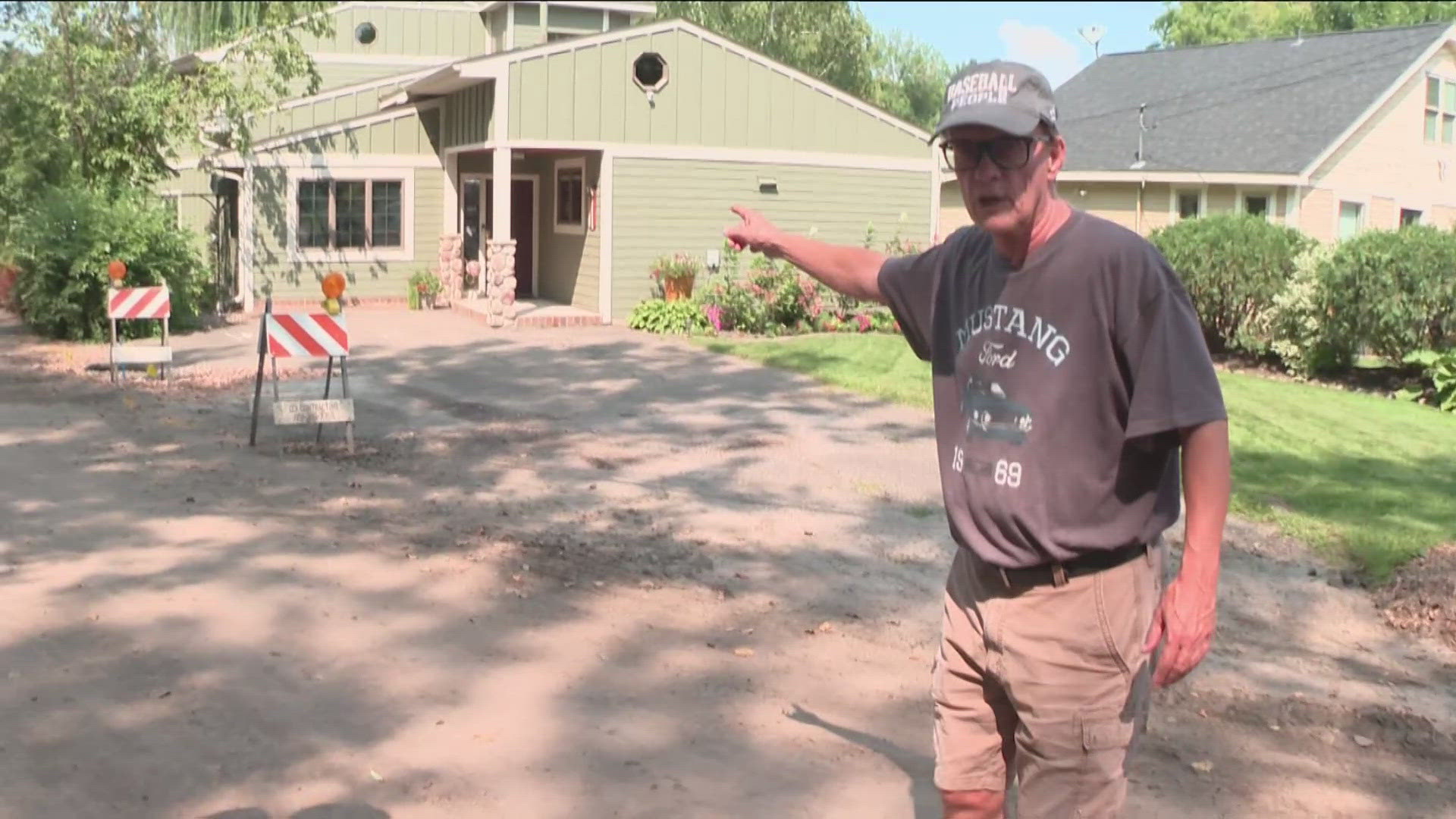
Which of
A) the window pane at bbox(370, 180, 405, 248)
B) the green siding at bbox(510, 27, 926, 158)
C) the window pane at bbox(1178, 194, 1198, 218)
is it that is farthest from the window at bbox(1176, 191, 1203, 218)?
the window pane at bbox(370, 180, 405, 248)

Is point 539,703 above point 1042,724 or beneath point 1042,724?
beneath

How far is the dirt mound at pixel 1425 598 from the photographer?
286 inches

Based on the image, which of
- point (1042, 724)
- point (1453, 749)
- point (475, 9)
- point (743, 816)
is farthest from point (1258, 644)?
point (475, 9)

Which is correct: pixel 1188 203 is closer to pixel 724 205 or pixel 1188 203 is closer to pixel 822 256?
pixel 724 205

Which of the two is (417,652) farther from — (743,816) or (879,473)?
(879,473)

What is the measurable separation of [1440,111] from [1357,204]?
3.69m

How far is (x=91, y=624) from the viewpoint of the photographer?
5859mm

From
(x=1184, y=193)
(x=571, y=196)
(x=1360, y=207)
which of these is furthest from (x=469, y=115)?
(x=1360, y=207)

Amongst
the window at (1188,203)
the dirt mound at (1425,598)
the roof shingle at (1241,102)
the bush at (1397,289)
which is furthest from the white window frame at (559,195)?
the dirt mound at (1425,598)

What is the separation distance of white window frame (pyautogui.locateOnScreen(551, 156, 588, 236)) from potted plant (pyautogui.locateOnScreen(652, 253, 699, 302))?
1.66m

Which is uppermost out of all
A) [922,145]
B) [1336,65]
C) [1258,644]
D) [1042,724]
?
[1336,65]

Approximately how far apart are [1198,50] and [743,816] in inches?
1259

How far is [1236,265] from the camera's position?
18422 millimetres

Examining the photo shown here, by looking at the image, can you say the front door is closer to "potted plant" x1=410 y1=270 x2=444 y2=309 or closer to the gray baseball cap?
"potted plant" x1=410 y1=270 x2=444 y2=309
